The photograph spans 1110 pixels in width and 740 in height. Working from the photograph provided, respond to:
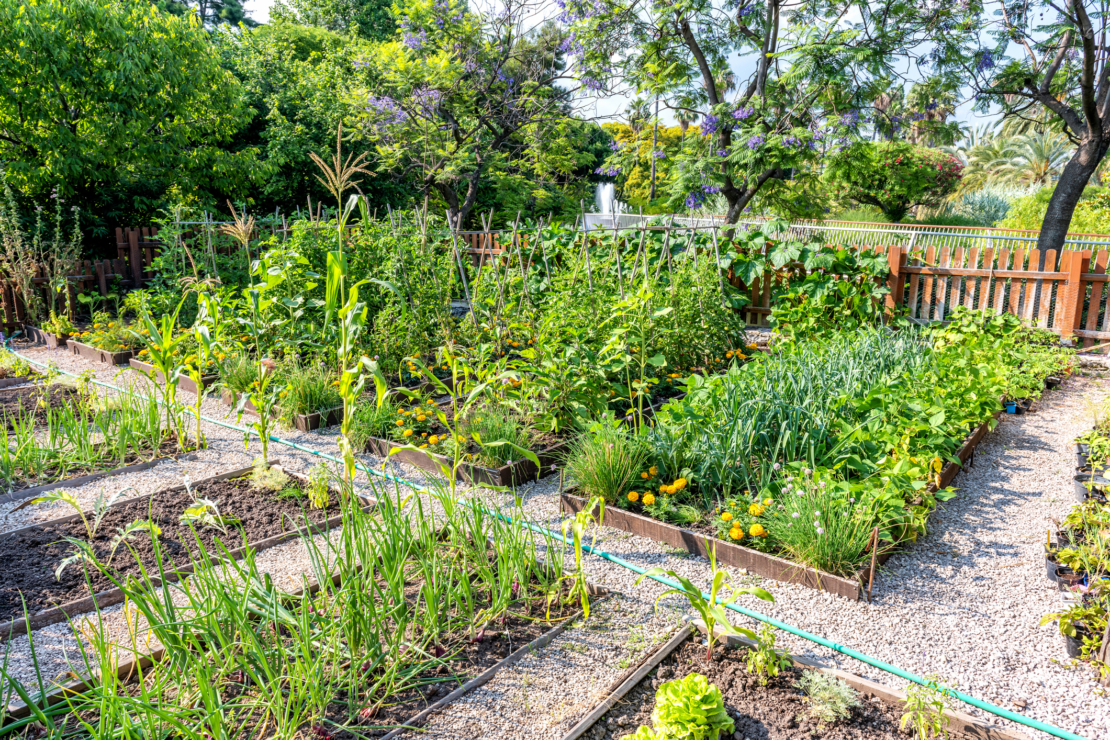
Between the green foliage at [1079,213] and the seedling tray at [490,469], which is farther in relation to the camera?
the green foliage at [1079,213]

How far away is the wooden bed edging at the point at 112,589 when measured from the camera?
2.32 meters

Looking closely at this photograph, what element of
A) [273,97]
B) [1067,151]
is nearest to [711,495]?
[273,97]

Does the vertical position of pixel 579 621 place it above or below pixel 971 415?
below

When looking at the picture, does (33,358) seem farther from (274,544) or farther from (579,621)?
(579,621)

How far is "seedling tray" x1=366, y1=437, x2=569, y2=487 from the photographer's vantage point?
3.64m

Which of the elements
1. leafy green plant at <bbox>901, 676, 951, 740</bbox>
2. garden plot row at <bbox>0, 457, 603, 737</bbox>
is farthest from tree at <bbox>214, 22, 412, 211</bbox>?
leafy green plant at <bbox>901, 676, 951, 740</bbox>

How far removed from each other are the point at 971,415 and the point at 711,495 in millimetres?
2013

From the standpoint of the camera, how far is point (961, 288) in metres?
7.09

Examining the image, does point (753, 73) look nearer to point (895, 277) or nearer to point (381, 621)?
point (895, 277)

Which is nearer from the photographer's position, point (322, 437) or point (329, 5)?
point (322, 437)

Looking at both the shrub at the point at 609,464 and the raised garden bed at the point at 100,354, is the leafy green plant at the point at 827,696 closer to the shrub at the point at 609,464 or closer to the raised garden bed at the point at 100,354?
the shrub at the point at 609,464

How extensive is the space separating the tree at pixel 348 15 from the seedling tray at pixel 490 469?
71.6 ft

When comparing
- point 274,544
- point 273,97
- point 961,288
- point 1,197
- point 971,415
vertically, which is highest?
point 273,97

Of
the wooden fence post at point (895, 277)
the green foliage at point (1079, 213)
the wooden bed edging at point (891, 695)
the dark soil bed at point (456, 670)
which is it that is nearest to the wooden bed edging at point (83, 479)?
the dark soil bed at point (456, 670)
